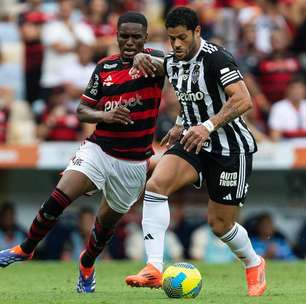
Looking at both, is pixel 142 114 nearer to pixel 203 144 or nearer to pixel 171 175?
pixel 203 144

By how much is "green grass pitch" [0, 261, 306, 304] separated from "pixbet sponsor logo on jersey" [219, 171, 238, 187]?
91cm

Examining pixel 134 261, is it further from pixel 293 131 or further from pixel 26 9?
pixel 26 9

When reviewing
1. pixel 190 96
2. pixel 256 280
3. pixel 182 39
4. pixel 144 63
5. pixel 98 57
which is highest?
pixel 182 39

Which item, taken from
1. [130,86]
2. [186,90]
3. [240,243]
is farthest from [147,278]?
[130,86]

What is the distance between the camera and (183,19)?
26.6 ft

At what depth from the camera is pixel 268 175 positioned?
16.6m

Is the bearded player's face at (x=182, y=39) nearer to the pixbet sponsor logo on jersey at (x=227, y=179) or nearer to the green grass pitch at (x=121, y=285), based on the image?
the pixbet sponsor logo on jersey at (x=227, y=179)

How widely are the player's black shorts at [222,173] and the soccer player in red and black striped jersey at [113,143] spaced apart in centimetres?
64

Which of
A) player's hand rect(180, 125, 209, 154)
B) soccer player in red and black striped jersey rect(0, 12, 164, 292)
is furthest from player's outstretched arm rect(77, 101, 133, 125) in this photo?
player's hand rect(180, 125, 209, 154)

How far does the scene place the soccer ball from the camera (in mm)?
8141

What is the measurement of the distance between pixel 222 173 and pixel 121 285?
2627 millimetres

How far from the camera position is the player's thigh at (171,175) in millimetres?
8297

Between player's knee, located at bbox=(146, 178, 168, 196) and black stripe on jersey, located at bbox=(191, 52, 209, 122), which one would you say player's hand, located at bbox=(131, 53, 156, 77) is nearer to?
black stripe on jersey, located at bbox=(191, 52, 209, 122)

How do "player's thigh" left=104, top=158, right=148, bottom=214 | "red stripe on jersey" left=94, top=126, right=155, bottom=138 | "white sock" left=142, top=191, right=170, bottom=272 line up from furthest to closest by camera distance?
1. "player's thigh" left=104, top=158, right=148, bottom=214
2. "red stripe on jersey" left=94, top=126, right=155, bottom=138
3. "white sock" left=142, top=191, right=170, bottom=272
